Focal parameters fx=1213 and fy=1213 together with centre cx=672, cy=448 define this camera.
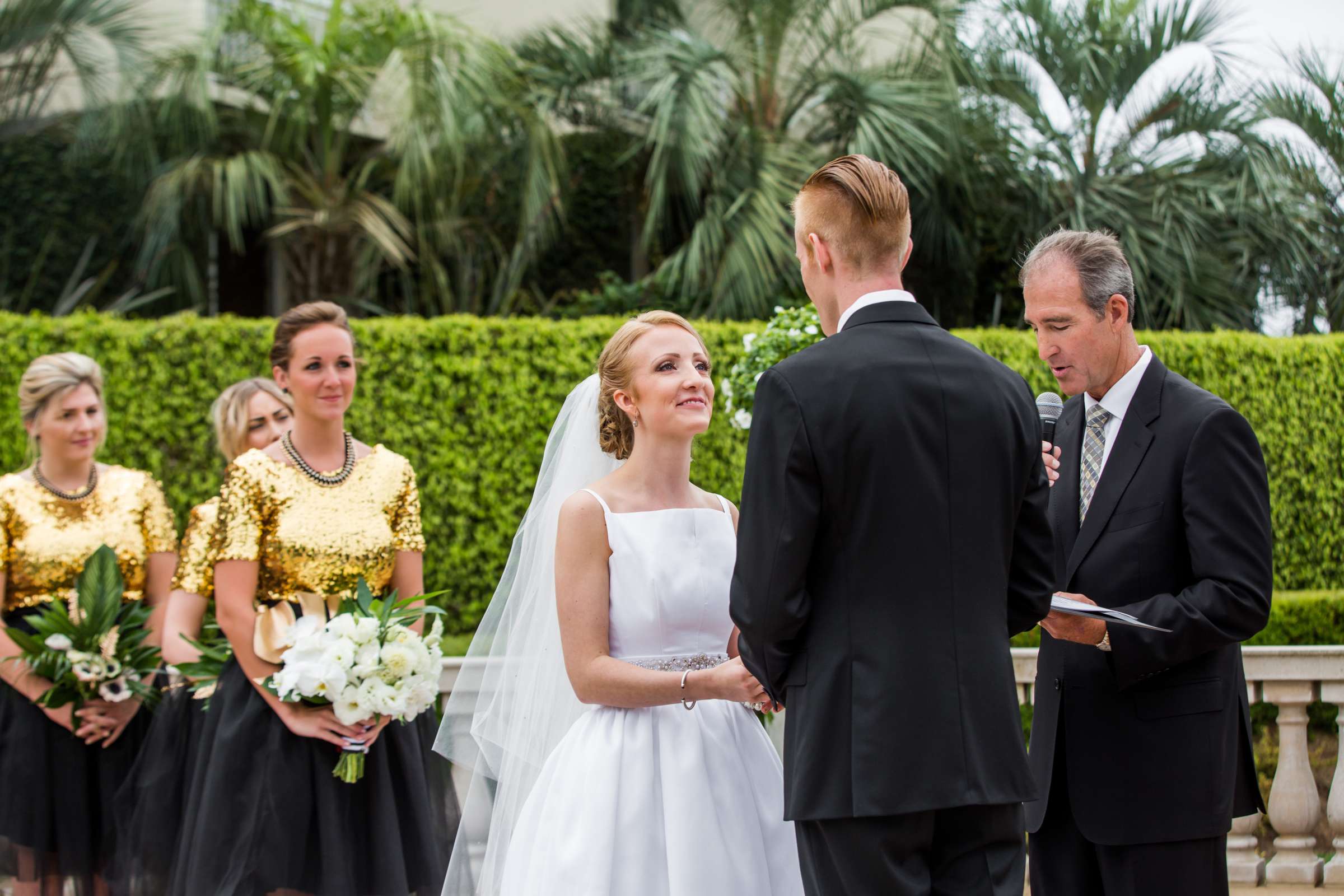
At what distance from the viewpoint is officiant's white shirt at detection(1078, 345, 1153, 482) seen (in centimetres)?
307

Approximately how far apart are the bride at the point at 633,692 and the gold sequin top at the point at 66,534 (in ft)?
6.51

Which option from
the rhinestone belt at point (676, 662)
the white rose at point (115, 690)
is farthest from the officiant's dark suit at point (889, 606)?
the white rose at point (115, 690)

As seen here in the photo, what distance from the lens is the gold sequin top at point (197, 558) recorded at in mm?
4102

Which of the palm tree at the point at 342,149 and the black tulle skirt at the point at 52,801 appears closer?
the black tulle skirt at the point at 52,801

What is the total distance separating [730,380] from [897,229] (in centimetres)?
260

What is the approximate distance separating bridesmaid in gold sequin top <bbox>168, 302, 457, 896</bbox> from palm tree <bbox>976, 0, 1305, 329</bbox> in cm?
919

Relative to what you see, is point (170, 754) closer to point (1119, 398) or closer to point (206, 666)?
point (206, 666)

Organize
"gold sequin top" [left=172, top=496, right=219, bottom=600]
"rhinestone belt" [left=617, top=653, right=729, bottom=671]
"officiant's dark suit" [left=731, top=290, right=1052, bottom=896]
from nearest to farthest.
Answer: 1. "officiant's dark suit" [left=731, top=290, right=1052, bottom=896]
2. "rhinestone belt" [left=617, top=653, right=729, bottom=671]
3. "gold sequin top" [left=172, top=496, right=219, bottom=600]

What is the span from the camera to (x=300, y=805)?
3.52 meters

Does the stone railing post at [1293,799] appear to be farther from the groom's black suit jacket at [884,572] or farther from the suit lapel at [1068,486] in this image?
the groom's black suit jacket at [884,572]

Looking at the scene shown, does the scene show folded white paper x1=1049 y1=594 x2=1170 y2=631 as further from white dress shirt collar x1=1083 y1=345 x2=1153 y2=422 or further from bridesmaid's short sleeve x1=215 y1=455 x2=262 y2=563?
bridesmaid's short sleeve x1=215 y1=455 x2=262 y2=563

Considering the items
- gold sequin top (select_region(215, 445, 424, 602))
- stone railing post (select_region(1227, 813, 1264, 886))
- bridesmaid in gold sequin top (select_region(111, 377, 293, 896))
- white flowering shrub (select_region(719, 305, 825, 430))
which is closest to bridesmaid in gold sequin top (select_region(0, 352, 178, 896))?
bridesmaid in gold sequin top (select_region(111, 377, 293, 896))

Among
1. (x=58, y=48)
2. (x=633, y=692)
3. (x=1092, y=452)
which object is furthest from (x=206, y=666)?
(x=58, y=48)

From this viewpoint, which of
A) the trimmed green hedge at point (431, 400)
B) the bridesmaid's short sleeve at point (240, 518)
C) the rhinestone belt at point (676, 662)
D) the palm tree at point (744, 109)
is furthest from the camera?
the palm tree at point (744, 109)
